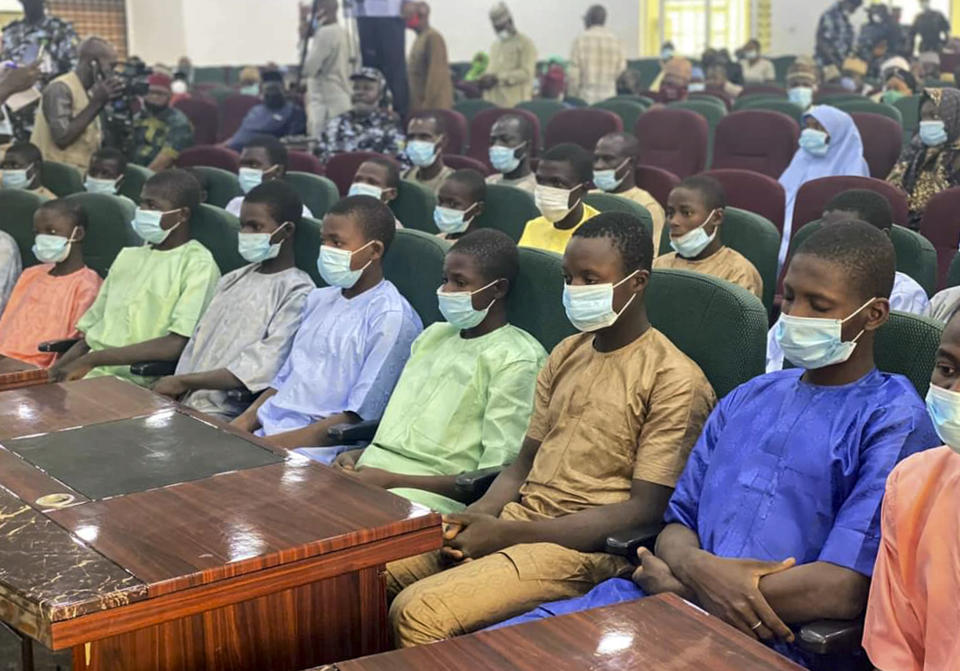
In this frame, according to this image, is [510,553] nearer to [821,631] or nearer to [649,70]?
[821,631]

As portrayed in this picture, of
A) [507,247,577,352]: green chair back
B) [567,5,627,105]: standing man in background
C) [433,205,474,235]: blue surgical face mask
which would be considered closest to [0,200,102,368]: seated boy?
[433,205,474,235]: blue surgical face mask

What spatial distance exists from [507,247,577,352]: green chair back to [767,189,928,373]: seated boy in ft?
2.17

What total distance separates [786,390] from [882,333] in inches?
7.8

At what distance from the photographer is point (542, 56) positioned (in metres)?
18.0

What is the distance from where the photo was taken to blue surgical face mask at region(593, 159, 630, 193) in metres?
5.08

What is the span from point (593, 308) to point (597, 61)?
28.6 feet

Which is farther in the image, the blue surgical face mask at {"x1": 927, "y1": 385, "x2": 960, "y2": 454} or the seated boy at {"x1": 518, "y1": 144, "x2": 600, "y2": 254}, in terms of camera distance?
the seated boy at {"x1": 518, "y1": 144, "x2": 600, "y2": 254}

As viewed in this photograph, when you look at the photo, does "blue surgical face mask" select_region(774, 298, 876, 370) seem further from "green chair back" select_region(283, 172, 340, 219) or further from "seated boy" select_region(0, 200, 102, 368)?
"green chair back" select_region(283, 172, 340, 219)

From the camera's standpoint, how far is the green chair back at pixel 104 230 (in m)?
4.45

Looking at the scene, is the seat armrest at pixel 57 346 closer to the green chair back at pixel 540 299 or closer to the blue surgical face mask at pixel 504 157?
the green chair back at pixel 540 299

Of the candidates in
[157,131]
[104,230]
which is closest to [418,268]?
[104,230]

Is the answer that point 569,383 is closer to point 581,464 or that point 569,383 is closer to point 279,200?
Result: point 581,464

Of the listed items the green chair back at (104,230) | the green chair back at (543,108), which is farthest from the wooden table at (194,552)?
the green chair back at (543,108)

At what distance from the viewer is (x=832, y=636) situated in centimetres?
180
